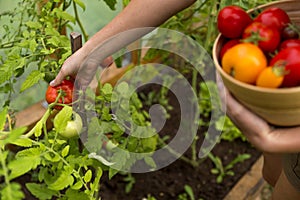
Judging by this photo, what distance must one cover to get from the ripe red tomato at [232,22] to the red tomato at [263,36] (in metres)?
0.03

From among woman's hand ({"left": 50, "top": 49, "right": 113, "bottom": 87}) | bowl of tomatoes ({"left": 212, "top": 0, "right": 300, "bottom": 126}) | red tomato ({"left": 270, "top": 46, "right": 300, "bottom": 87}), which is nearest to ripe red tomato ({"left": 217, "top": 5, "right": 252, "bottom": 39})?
bowl of tomatoes ({"left": 212, "top": 0, "right": 300, "bottom": 126})

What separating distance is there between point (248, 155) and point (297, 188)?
0.76 m

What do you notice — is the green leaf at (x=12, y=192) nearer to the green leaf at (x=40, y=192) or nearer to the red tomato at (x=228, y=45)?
the green leaf at (x=40, y=192)

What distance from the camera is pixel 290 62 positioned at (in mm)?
925

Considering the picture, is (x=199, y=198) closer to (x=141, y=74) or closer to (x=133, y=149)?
(x=141, y=74)

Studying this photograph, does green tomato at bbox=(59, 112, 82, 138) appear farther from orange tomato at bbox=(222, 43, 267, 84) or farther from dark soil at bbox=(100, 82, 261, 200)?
dark soil at bbox=(100, 82, 261, 200)

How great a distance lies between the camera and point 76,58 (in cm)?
122

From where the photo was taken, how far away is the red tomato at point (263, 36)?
96 centimetres

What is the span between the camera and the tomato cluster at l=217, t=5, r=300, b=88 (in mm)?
928

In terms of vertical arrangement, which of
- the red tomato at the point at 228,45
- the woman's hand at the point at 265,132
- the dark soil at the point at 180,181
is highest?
the red tomato at the point at 228,45

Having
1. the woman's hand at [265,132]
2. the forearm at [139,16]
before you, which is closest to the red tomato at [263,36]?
the woman's hand at [265,132]

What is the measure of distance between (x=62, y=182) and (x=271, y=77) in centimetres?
46

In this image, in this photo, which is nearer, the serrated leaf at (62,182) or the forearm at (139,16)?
the serrated leaf at (62,182)

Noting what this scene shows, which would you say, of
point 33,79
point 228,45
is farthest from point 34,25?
point 228,45
